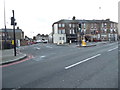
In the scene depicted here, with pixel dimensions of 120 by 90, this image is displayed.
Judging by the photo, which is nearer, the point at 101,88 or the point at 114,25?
the point at 101,88

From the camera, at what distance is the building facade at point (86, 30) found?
58.3m

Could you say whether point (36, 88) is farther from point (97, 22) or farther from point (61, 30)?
point (97, 22)

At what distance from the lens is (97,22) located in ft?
210

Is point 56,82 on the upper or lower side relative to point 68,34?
lower

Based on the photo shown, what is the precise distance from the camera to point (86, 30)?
6262 cm

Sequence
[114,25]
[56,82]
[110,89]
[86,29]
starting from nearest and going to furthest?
1. [110,89]
2. [56,82]
3. [86,29]
4. [114,25]

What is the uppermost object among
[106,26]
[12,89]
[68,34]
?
A: [106,26]

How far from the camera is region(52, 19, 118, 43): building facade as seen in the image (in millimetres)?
58281

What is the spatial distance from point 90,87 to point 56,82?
1.32 meters

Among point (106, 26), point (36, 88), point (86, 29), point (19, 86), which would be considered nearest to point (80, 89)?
point (36, 88)

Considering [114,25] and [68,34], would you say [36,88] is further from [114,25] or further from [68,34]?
[114,25]

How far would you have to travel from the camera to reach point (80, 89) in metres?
4.05

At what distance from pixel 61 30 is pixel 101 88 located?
55.2m

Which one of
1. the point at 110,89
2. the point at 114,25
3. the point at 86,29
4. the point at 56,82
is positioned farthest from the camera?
the point at 114,25
